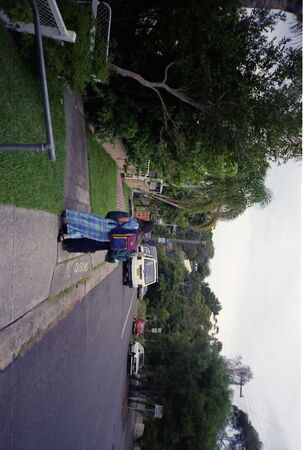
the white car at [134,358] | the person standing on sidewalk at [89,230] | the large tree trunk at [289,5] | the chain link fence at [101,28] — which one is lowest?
the white car at [134,358]

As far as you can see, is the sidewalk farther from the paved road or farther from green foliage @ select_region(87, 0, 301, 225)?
green foliage @ select_region(87, 0, 301, 225)

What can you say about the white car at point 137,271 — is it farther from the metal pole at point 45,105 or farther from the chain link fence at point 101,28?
the metal pole at point 45,105

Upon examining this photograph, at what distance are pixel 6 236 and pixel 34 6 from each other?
280 cm

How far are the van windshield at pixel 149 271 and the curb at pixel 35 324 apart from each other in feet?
23.5

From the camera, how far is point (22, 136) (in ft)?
19.7

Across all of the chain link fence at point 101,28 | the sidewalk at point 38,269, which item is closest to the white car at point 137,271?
the sidewalk at point 38,269

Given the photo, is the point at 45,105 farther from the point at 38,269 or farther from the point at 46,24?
the point at 38,269

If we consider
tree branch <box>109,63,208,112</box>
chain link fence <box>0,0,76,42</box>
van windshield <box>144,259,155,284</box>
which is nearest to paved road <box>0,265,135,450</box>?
van windshield <box>144,259,155,284</box>

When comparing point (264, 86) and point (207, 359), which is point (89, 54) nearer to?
point (264, 86)

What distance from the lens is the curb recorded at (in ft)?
15.8

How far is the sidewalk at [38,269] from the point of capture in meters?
5.00

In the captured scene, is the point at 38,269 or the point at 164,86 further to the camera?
the point at 164,86

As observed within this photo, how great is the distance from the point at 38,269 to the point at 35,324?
908 millimetres

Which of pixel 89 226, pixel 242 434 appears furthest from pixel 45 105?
pixel 242 434
